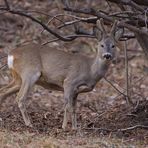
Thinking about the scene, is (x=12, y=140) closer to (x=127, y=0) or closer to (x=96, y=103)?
(x=127, y=0)

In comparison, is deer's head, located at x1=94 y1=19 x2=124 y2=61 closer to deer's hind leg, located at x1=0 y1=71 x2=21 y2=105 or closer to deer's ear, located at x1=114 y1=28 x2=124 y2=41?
deer's ear, located at x1=114 y1=28 x2=124 y2=41

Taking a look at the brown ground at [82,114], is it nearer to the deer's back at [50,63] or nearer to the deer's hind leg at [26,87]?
the deer's hind leg at [26,87]

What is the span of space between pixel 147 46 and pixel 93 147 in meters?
2.25

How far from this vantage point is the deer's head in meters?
8.71

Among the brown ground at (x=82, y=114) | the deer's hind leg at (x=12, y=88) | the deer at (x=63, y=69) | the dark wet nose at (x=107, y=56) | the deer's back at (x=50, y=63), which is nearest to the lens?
the brown ground at (x=82, y=114)

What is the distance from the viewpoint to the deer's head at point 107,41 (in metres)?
8.71

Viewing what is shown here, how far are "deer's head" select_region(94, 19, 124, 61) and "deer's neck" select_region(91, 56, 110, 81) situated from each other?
3.6 inches

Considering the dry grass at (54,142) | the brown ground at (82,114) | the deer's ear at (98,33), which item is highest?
the deer's ear at (98,33)

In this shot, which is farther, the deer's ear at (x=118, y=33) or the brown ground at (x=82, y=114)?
the deer's ear at (x=118, y=33)

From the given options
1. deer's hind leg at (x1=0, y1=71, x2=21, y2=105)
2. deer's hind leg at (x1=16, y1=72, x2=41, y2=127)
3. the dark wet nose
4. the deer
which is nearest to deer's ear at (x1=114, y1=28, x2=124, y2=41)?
the deer

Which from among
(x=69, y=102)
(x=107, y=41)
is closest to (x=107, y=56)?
(x=107, y=41)

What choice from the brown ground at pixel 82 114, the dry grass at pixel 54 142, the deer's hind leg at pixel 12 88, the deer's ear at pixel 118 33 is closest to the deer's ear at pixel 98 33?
the deer's ear at pixel 118 33

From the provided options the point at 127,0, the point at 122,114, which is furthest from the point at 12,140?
the point at 122,114

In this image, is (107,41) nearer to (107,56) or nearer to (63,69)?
(107,56)
